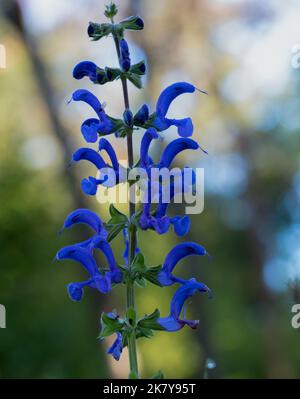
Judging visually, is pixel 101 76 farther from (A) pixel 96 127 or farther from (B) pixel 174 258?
(B) pixel 174 258

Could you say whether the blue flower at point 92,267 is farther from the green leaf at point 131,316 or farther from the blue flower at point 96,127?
the blue flower at point 96,127

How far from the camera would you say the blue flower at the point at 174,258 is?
3500mm

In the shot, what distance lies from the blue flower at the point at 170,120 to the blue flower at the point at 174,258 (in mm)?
596

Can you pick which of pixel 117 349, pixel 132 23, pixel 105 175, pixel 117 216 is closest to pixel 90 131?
pixel 105 175

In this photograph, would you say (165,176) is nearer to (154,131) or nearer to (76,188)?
(154,131)

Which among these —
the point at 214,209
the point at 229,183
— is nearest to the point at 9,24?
the point at 229,183

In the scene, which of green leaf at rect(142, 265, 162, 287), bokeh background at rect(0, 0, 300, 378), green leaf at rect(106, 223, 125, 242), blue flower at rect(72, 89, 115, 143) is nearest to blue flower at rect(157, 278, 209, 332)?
green leaf at rect(142, 265, 162, 287)

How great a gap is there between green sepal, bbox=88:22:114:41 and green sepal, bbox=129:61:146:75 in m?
0.22

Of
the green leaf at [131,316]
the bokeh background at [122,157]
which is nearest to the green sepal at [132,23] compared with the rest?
the green leaf at [131,316]

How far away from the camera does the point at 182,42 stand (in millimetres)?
18125

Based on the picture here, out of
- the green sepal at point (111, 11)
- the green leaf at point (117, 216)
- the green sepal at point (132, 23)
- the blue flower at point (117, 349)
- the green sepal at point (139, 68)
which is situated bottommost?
the blue flower at point (117, 349)
